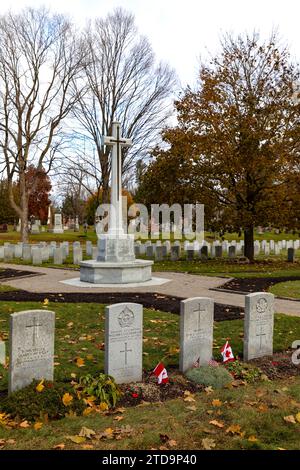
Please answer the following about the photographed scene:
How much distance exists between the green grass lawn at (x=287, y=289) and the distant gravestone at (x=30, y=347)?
329 inches

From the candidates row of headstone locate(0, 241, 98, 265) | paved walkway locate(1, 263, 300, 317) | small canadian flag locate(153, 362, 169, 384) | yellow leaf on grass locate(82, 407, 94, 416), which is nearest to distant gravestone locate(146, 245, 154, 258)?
row of headstone locate(0, 241, 98, 265)

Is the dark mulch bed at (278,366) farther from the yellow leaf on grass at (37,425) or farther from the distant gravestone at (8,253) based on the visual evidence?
the distant gravestone at (8,253)

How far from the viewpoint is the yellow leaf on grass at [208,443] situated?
12.8ft

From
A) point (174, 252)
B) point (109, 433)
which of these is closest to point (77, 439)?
point (109, 433)

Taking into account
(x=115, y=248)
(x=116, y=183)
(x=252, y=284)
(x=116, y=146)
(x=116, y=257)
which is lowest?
(x=252, y=284)

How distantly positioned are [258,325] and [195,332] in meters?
1.15

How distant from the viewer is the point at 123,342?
5.66m

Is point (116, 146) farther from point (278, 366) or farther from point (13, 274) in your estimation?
point (278, 366)

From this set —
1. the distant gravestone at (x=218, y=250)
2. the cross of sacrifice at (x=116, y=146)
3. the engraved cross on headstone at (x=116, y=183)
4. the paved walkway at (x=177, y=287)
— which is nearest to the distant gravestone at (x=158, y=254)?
the distant gravestone at (x=218, y=250)

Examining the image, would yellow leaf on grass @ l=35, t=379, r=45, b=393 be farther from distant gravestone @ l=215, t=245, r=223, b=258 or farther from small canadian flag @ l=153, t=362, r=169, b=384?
distant gravestone @ l=215, t=245, r=223, b=258

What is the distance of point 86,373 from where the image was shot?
572 cm

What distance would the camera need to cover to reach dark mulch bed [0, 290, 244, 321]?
9766mm
